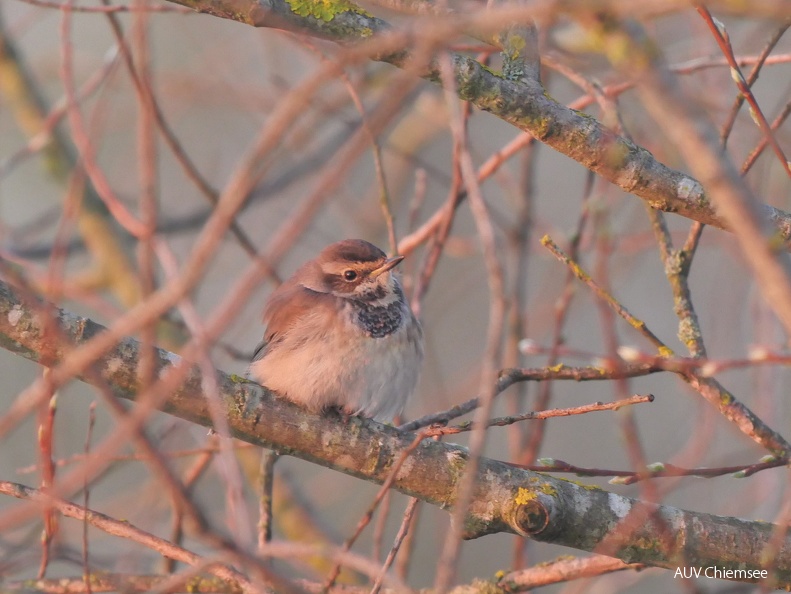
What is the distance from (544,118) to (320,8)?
36.2 inches

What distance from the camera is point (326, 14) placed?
3.43 m

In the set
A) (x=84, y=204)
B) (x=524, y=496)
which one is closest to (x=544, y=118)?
(x=524, y=496)

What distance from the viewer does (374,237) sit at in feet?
27.8

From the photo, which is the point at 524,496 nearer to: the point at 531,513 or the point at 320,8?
the point at 531,513

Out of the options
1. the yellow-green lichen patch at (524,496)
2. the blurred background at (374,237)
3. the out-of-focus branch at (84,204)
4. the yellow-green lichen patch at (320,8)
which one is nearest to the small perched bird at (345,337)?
the blurred background at (374,237)

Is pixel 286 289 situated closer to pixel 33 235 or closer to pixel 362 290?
pixel 362 290

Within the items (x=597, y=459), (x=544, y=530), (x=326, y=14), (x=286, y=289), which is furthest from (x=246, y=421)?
(x=597, y=459)

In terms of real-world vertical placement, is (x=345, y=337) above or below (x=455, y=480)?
above

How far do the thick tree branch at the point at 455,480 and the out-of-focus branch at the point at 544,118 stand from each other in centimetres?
119

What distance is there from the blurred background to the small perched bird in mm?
375

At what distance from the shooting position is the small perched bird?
16.0ft

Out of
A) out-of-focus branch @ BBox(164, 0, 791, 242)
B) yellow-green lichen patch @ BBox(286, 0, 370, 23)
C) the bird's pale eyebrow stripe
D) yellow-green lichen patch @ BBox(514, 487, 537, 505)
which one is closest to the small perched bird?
the bird's pale eyebrow stripe

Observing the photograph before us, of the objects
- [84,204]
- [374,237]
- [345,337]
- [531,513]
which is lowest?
[531,513]

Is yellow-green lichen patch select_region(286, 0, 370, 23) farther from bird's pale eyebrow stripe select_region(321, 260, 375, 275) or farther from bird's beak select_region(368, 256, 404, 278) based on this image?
bird's pale eyebrow stripe select_region(321, 260, 375, 275)
